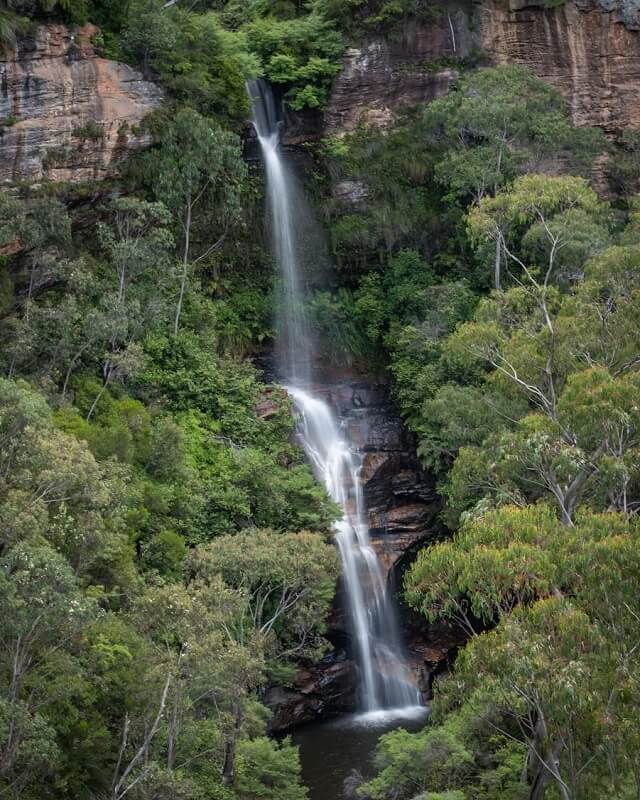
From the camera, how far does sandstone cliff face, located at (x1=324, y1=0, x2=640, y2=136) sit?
116 ft

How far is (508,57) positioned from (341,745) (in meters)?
24.7

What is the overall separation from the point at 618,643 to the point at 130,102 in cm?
2209

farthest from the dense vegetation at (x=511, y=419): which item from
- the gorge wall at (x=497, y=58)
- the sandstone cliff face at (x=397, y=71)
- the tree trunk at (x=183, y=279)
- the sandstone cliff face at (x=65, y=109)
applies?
the sandstone cliff face at (x=65, y=109)

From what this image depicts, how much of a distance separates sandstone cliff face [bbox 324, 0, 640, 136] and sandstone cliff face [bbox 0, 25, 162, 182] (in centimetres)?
886

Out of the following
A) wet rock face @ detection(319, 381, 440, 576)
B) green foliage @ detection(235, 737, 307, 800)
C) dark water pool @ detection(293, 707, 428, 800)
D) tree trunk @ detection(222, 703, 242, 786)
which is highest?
wet rock face @ detection(319, 381, 440, 576)

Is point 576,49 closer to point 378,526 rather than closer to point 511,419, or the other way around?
point 378,526

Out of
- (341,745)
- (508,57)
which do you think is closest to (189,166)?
(508,57)

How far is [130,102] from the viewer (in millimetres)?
29031

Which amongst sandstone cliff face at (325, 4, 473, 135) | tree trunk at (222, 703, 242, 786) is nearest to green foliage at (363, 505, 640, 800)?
tree trunk at (222, 703, 242, 786)

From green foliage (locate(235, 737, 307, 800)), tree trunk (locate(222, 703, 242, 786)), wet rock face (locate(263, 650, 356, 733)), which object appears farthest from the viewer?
wet rock face (locate(263, 650, 356, 733))

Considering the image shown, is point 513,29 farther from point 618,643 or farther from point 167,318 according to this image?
point 618,643

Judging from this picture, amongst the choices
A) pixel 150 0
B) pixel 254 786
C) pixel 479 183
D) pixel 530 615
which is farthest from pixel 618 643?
pixel 150 0

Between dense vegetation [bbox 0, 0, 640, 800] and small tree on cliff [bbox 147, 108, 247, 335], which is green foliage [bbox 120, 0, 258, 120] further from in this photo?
small tree on cliff [bbox 147, 108, 247, 335]

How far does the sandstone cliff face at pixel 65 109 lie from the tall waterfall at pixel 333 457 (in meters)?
6.12
